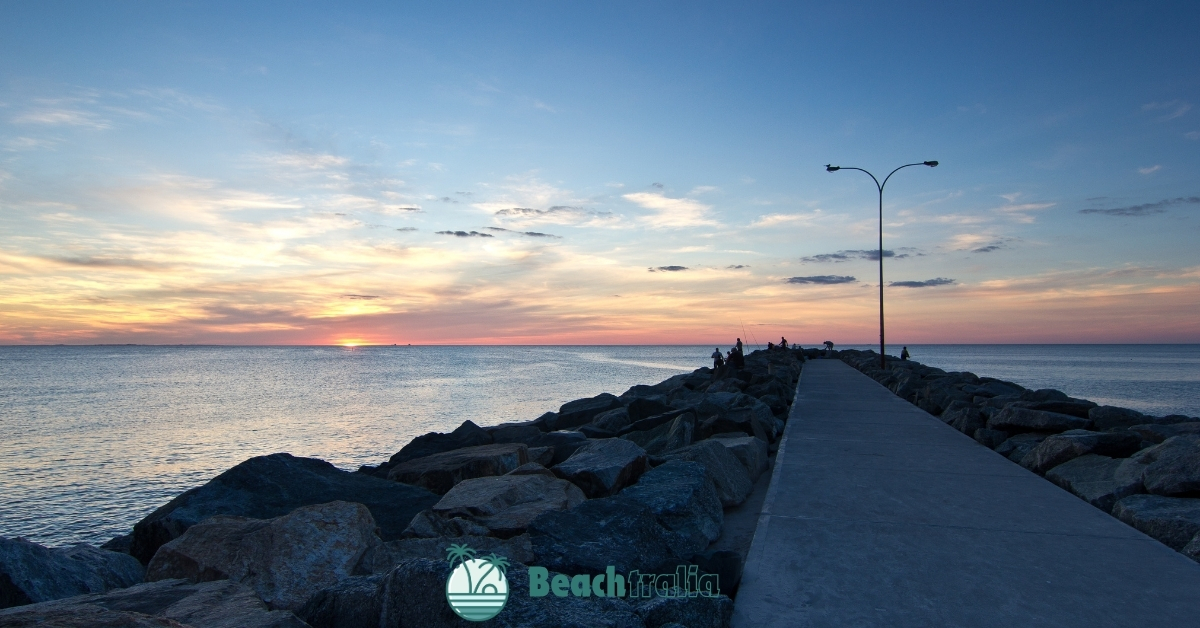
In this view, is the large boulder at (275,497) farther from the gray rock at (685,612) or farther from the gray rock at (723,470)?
the gray rock at (685,612)

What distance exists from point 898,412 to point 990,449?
358cm

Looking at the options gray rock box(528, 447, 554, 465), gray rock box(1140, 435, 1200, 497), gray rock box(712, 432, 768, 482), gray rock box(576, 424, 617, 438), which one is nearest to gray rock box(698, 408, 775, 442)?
gray rock box(712, 432, 768, 482)

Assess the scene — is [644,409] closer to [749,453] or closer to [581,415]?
[581,415]

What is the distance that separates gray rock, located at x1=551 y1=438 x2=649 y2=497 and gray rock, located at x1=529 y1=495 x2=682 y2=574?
1.28 metres

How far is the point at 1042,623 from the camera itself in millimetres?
3707

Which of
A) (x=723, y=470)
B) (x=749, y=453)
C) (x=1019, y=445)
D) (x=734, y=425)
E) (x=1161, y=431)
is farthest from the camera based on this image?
(x=734, y=425)

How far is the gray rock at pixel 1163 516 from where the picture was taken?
16.8 ft

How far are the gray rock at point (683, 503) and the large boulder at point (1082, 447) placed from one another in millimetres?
4153

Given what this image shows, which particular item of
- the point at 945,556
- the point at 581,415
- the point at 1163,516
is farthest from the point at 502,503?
the point at 581,415

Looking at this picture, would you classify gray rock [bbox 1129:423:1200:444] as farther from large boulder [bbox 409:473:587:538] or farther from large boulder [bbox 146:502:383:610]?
large boulder [bbox 146:502:383:610]

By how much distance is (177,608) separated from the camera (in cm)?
355

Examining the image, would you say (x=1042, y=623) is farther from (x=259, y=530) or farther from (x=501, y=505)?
(x=259, y=530)

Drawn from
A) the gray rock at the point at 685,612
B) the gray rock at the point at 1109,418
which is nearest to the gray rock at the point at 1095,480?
the gray rock at the point at 1109,418

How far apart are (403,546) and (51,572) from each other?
2.25 metres
